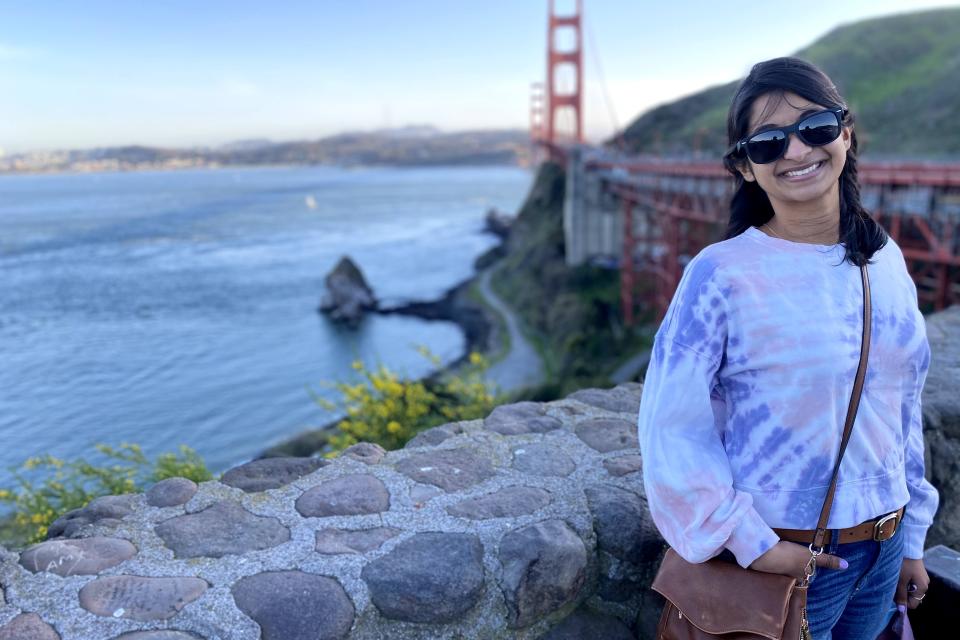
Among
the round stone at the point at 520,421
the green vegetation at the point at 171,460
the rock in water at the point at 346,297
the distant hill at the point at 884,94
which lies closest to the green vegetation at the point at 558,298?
the rock in water at the point at 346,297

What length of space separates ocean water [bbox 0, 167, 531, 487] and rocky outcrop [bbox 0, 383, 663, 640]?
6077 mm

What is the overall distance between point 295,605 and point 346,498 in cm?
45

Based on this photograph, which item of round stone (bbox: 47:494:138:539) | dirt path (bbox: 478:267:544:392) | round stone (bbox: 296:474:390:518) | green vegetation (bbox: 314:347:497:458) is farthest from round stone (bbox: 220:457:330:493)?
dirt path (bbox: 478:267:544:392)

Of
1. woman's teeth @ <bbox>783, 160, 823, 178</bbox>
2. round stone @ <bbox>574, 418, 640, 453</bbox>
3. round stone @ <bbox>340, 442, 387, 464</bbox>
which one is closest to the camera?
woman's teeth @ <bbox>783, 160, 823, 178</bbox>

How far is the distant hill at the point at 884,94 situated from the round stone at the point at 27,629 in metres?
35.1

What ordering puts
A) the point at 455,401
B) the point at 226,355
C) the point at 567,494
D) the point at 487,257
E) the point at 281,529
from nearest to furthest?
the point at 281,529 → the point at 567,494 → the point at 455,401 → the point at 226,355 → the point at 487,257

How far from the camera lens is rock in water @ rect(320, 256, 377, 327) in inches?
1210

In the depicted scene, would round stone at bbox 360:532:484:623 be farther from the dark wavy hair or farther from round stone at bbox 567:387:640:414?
round stone at bbox 567:387:640:414

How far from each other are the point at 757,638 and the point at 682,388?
1.37 feet

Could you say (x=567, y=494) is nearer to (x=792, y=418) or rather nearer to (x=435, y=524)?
(x=435, y=524)

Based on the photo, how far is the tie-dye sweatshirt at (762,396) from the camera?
111 centimetres

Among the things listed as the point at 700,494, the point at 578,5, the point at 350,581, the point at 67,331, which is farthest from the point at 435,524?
the point at 578,5

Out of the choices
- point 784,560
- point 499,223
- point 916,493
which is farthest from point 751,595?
point 499,223

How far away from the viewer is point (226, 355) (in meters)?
23.4
